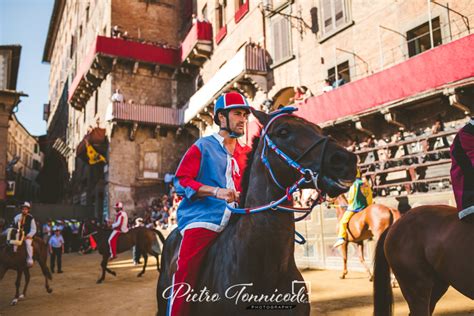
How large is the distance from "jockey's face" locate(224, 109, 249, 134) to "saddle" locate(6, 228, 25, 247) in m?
9.21

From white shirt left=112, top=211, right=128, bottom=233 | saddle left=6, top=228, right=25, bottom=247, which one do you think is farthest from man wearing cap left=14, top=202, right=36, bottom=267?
white shirt left=112, top=211, right=128, bottom=233

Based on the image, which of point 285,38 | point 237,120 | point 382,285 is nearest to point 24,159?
point 285,38

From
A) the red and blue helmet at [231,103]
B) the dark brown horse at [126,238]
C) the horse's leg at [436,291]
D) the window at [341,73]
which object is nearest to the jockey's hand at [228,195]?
the red and blue helmet at [231,103]

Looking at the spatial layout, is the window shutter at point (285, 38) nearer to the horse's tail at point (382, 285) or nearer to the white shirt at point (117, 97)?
the white shirt at point (117, 97)

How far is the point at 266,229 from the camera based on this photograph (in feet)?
8.31

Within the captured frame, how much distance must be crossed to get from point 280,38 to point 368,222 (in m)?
13.7

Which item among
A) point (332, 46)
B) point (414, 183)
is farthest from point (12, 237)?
point (332, 46)

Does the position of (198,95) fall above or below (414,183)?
above

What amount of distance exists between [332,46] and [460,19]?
5873 millimetres

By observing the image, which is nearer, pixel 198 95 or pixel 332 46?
pixel 332 46

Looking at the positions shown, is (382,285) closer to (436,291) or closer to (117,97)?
(436,291)

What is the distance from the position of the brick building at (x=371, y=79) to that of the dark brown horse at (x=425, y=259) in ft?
18.0

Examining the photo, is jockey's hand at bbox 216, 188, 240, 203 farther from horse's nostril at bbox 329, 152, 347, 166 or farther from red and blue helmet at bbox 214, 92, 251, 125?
horse's nostril at bbox 329, 152, 347, 166

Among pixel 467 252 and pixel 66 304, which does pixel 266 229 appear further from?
pixel 66 304
